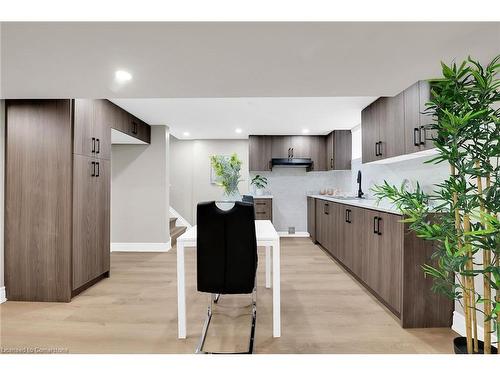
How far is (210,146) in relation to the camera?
7.00 metres

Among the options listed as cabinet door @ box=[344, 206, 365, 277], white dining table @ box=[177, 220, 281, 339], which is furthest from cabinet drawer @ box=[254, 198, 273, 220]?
white dining table @ box=[177, 220, 281, 339]

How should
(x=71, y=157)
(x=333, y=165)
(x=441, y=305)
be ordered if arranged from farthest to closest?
(x=333, y=165), (x=71, y=157), (x=441, y=305)

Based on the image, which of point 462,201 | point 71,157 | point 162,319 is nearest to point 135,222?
point 71,157

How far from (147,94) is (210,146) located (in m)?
4.46

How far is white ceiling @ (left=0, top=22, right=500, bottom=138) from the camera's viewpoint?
4.90ft

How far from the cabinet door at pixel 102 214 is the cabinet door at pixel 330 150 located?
163 inches

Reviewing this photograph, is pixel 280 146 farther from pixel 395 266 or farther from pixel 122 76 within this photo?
pixel 122 76

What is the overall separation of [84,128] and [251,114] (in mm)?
2314

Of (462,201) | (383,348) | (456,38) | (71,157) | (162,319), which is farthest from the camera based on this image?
(71,157)

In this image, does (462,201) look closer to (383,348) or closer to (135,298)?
(383,348)

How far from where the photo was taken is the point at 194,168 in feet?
23.0

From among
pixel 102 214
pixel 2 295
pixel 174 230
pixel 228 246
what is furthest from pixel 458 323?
pixel 174 230

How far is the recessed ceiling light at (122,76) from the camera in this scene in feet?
6.75

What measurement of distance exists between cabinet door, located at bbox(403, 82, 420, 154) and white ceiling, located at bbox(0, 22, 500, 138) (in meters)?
0.43
